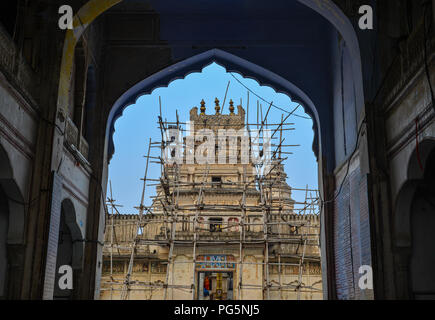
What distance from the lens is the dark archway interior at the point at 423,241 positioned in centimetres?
658

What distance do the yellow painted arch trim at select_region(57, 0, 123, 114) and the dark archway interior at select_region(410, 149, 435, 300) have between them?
4.96 metres

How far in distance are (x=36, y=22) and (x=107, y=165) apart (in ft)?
11.2

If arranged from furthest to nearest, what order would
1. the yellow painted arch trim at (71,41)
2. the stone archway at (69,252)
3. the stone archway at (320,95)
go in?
the stone archway at (69,252)
the stone archway at (320,95)
the yellow painted arch trim at (71,41)

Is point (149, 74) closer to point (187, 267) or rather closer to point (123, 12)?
point (123, 12)

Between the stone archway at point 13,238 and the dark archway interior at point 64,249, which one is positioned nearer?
the stone archway at point 13,238

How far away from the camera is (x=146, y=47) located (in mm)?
10258

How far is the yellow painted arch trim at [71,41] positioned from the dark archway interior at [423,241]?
4.96 m

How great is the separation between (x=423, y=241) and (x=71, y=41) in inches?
219

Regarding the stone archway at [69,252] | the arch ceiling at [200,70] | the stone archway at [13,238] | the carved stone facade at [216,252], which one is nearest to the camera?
the stone archway at [13,238]

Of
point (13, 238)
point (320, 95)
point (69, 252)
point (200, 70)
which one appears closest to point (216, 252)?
point (200, 70)

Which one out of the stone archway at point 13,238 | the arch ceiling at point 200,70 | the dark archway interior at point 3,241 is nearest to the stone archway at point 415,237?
the arch ceiling at point 200,70

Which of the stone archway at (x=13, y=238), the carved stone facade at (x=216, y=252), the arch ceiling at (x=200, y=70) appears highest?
the arch ceiling at (x=200, y=70)

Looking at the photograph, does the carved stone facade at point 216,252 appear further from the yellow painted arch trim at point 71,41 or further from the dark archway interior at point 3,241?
the dark archway interior at point 3,241
